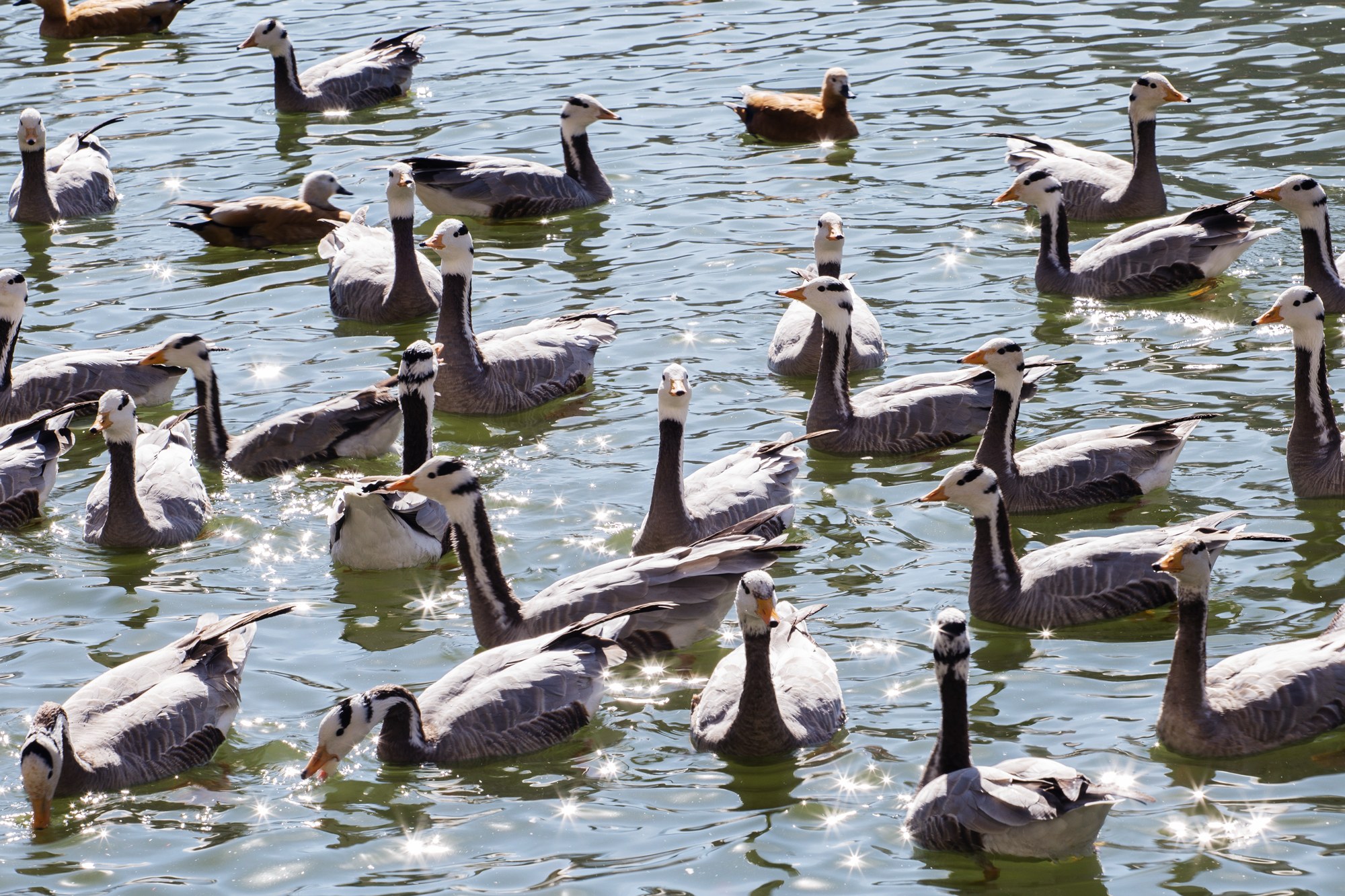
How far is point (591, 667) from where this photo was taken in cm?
925

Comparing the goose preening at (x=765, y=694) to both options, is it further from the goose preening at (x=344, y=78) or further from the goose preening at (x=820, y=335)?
the goose preening at (x=344, y=78)

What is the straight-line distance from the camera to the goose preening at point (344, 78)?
2127 centimetres

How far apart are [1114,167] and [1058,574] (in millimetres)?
8159

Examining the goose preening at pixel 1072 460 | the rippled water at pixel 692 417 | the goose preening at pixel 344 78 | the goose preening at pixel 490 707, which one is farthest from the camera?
the goose preening at pixel 344 78

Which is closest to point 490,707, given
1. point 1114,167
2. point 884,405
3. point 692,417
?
point 884,405

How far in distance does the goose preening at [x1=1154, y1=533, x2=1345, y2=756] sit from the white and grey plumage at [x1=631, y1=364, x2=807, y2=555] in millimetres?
2745

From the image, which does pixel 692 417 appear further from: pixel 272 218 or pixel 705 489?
pixel 272 218

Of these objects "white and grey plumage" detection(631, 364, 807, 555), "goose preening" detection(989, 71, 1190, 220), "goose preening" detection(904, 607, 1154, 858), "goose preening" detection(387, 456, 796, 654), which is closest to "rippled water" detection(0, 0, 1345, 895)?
"goose preening" detection(904, 607, 1154, 858)

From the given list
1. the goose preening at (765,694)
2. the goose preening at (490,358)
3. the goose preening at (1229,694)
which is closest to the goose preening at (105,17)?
the goose preening at (490,358)

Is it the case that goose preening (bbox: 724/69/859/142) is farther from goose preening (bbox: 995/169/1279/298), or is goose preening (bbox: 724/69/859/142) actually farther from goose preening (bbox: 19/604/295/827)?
goose preening (bbox: 19/604/295/827)

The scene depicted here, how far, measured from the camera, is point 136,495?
37.8ft

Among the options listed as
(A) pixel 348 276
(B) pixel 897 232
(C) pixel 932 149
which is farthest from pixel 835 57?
(A) pixel 348 276

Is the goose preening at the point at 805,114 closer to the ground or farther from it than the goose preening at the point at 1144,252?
farther from it

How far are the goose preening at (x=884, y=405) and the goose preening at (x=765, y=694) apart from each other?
10.6ft
